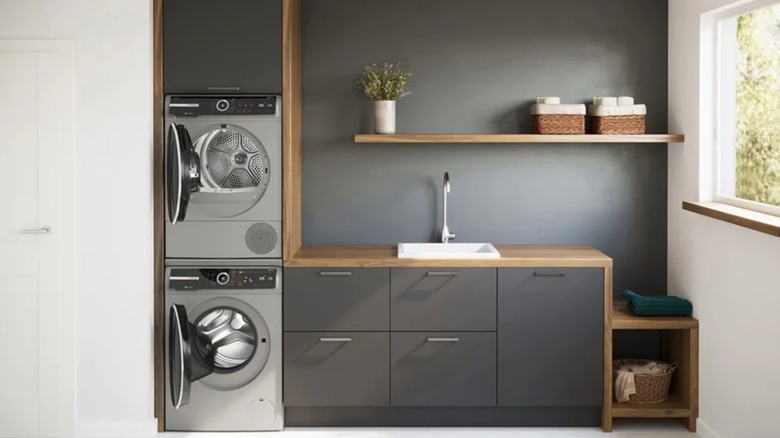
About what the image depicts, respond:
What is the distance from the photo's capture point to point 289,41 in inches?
181

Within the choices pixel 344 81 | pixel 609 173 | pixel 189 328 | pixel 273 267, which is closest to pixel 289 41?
pixel 344 81

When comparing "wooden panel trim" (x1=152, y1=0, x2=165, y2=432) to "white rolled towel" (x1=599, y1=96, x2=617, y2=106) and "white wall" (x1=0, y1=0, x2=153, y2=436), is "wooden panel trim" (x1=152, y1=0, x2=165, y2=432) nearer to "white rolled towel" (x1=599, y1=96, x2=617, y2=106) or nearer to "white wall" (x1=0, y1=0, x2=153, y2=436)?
"white wall" (x1=0, y1=0, x2=153, y2=436)

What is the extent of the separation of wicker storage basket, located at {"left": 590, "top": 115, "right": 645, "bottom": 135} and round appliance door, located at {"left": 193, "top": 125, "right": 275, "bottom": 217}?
1617mm

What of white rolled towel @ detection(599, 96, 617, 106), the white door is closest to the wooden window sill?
white rolled towel @ detection(599, 96, 617, 106)

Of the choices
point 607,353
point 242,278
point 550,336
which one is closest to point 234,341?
point 242,278

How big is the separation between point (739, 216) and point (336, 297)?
1791 mm

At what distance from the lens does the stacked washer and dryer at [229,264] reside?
4547 mm

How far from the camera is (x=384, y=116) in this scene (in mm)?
4879

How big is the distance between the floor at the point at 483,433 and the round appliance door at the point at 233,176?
3.43 feet

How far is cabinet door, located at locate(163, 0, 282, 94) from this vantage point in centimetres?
453

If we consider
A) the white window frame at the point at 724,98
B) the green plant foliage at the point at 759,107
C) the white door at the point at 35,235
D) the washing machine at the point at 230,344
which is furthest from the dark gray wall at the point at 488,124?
the white door at the point at 35,235

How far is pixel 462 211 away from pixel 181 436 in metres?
1.76

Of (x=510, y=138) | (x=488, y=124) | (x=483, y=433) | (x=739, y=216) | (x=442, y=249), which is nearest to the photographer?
(x=739, y=216)

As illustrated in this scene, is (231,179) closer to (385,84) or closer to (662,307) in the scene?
(385,84)
